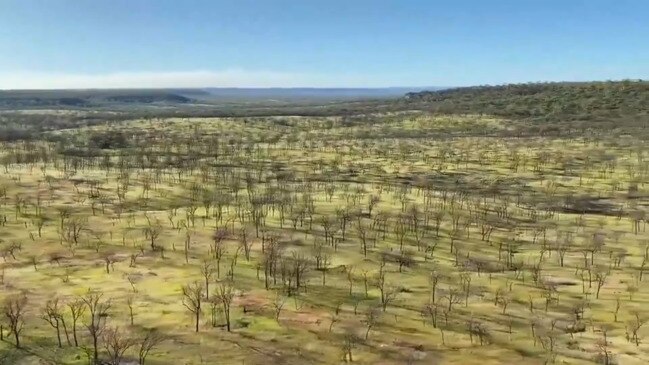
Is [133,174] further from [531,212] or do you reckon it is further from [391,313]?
[391,313]

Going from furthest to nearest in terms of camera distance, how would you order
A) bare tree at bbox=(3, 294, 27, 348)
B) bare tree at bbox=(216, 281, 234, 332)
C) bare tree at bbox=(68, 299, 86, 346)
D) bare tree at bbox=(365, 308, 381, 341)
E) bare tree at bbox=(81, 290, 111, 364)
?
1. bare tree at bbox=(216, 281, 234, 332)
2. bare tree at bbox=(365, 308, 381, 341)
3. bare tree at bbox=(68, 299, 86, 346)
4. bare tree at bbox=(3, 294, 27, 348)
5. bare tree at bbox=(81, 290, 111, 364)

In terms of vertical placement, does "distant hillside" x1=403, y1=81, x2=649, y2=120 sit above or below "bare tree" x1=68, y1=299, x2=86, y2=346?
above

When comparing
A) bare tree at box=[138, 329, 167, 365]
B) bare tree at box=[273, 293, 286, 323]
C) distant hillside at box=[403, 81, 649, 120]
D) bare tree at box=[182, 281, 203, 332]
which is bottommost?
bare tree at box=[138, 329, 167, 365]

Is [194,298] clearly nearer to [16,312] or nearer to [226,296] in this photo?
[226,296]

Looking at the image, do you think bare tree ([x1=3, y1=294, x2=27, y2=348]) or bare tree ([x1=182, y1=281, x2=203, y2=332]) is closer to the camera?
bare tree ([x1=3, y1=294, x2=27, y2=348])

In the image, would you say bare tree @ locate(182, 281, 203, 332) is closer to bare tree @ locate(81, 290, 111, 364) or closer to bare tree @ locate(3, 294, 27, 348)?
bare tree @ locate(81, 290, 111, 364)

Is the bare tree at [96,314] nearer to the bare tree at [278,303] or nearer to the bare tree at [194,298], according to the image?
the bare tree at [194,298]

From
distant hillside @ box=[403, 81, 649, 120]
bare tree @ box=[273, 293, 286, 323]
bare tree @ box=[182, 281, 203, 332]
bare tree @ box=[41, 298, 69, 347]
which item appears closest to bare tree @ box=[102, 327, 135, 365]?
bare tree @ box=[41, 298, 69, 347]

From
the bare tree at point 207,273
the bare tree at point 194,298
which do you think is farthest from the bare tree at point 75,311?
the bare tree at point 207,273
